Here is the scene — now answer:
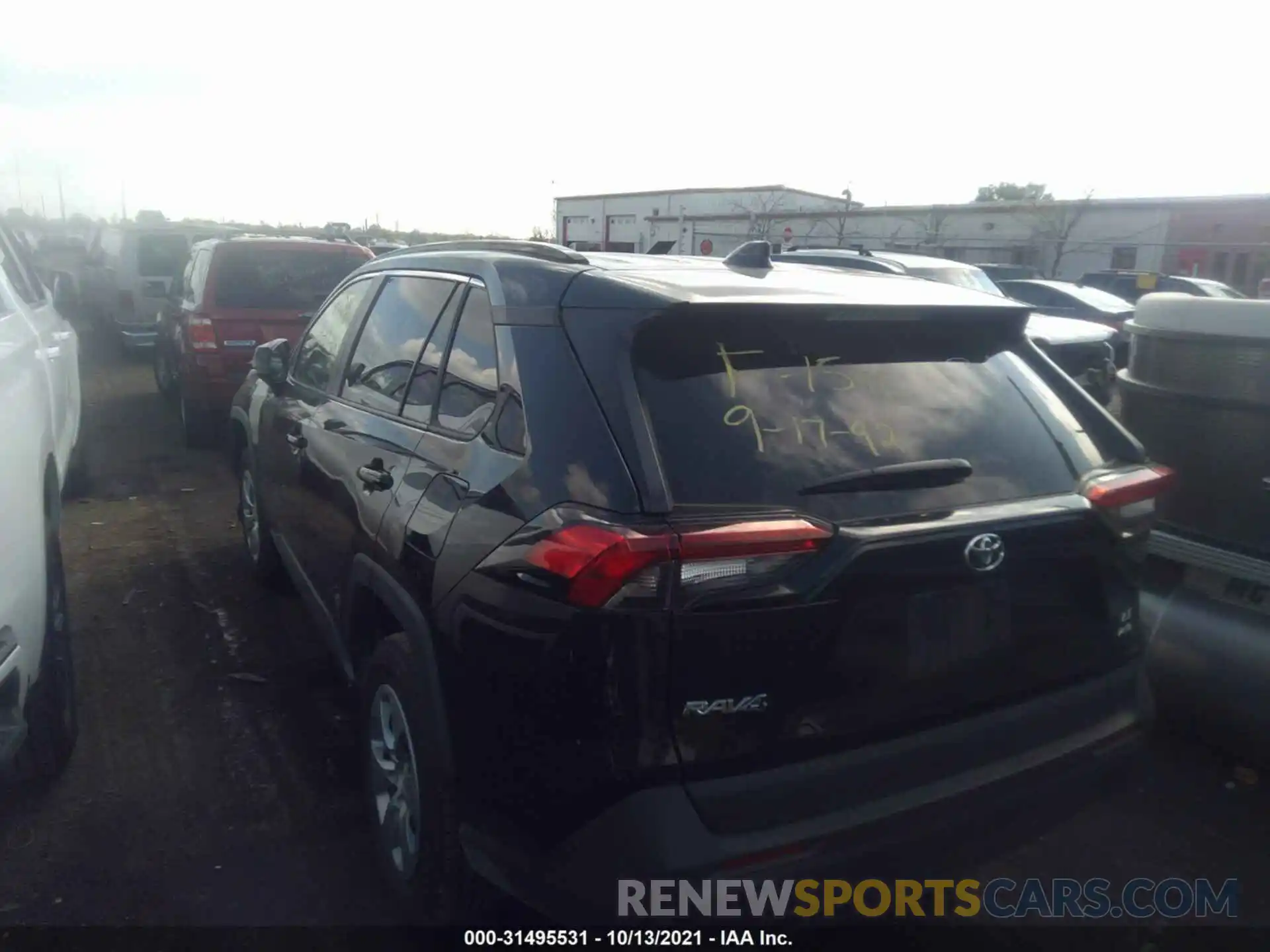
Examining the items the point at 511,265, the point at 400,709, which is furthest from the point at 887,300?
the point at 400,709

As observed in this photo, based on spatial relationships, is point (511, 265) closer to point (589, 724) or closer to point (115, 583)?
point (589, 724)

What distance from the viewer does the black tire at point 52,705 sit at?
3443 mm

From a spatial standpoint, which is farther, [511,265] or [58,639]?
[58,639]

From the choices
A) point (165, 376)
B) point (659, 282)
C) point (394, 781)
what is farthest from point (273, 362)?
point (165, 376)

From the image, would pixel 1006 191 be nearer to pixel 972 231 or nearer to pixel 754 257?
pixel 972 231

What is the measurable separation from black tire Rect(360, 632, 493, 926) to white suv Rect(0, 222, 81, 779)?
1039 millimetres

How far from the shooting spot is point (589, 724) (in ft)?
6.95

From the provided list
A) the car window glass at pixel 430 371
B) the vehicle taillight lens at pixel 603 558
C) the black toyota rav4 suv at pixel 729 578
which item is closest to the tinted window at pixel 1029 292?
the black toyota rav4 suv at pixel 729 578

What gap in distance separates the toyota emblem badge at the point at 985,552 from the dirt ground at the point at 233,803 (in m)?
0.81

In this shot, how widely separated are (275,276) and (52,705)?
19.6 ft

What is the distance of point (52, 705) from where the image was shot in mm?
3527

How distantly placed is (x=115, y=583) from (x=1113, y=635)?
5059 mm

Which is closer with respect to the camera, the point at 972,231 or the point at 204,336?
the point at 204,336

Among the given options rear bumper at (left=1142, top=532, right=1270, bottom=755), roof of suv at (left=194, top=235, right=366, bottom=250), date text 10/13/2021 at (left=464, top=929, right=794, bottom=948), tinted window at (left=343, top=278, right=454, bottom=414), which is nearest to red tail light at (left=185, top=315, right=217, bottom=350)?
roof of suv at (left=194, top=235, right=366, bottom=250)
